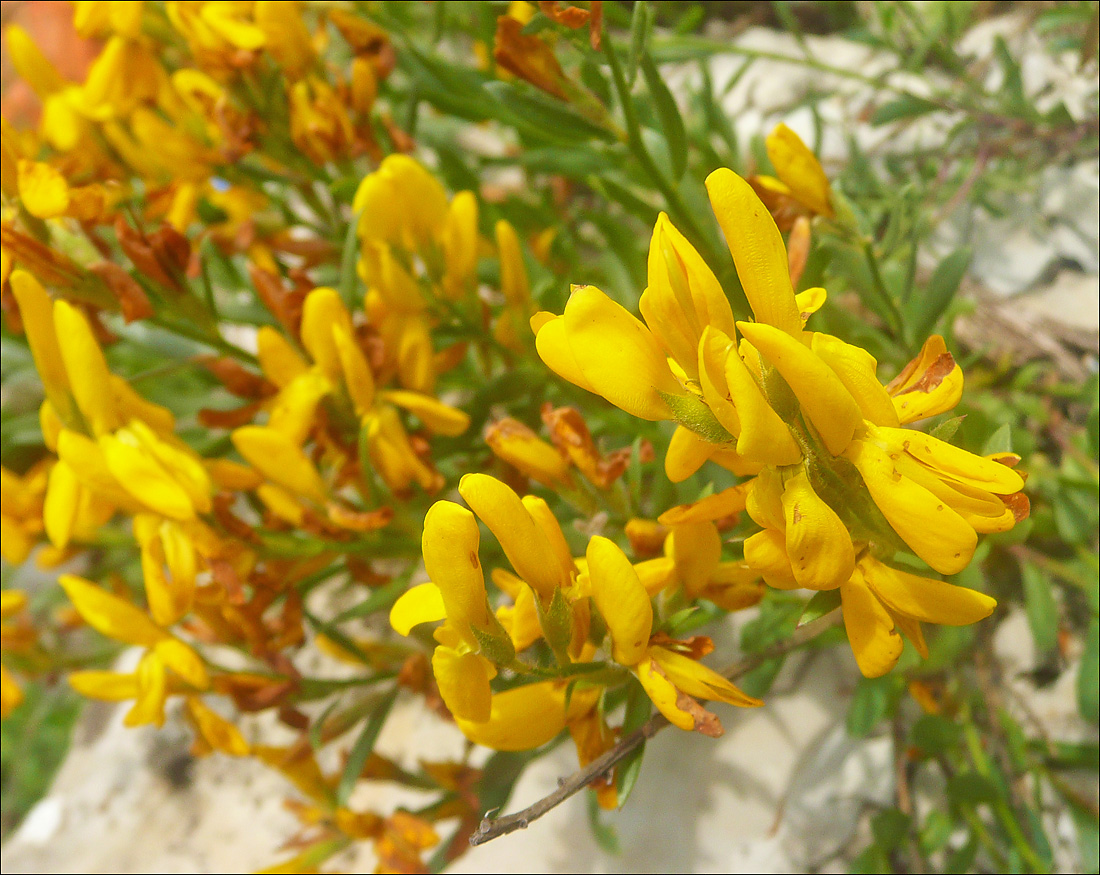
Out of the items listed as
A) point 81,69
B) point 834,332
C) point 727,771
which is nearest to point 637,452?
point 834,332

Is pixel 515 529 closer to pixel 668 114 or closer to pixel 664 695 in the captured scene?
pixel 664 695

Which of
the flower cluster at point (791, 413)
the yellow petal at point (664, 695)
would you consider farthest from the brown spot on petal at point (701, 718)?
the flower cluster at point (791, 413)

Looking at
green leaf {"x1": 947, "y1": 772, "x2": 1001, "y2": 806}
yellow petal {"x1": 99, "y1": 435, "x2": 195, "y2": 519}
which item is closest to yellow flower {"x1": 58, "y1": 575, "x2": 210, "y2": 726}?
yellow petal {"x1": 99, "y1": 435, "x2": 195, "y2": 519}

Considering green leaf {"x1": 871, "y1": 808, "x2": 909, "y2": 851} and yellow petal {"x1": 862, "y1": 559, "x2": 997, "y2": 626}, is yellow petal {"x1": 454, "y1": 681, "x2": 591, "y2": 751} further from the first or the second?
green leaf {"x1": 871, "y1": 808, "x2": 909, "y2": 851}

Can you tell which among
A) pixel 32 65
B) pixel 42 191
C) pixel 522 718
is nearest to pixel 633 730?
pixel 522 718

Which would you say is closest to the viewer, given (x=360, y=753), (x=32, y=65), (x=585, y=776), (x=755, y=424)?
(x=755, y=424)
